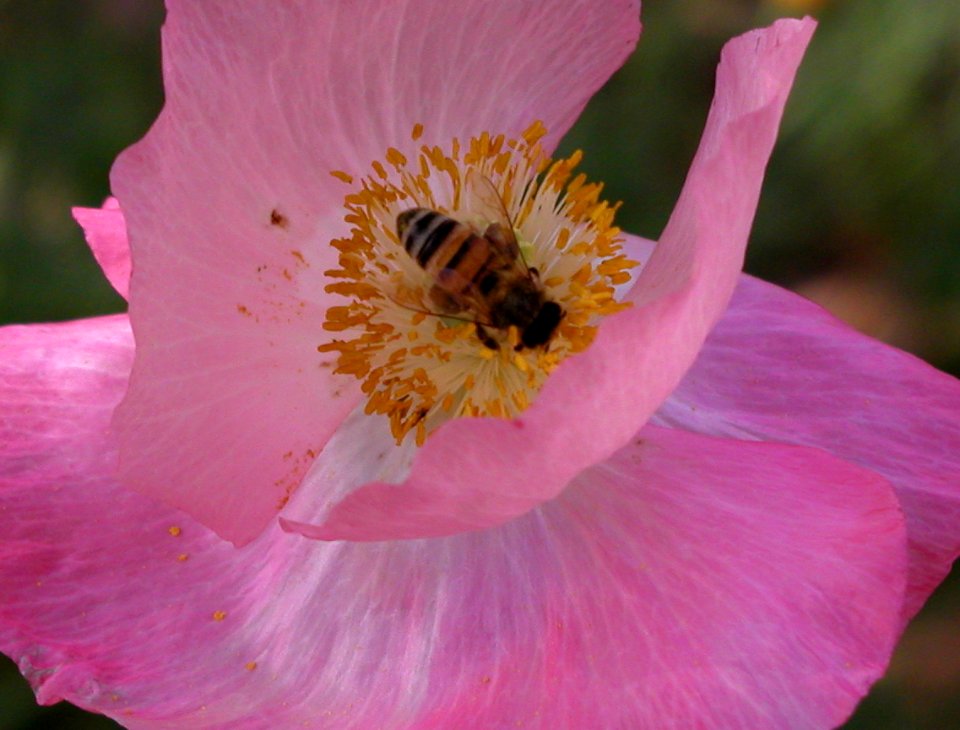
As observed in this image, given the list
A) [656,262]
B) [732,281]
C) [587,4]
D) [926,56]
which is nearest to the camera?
[732,281]

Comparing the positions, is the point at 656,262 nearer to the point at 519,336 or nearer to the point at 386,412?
the point at 519,336

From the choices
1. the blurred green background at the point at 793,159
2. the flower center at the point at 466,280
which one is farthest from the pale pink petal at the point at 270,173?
the blurred green background at the point at 793,159

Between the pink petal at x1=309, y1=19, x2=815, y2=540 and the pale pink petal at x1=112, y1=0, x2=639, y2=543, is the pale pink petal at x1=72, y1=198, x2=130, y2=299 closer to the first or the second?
the pale pink petal at x1=112, y1=0, x2=639, y2=543

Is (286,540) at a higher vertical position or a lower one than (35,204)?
higher

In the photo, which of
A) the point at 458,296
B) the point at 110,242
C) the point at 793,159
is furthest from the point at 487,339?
the point at 793,159

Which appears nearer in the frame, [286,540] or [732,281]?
[732,281]

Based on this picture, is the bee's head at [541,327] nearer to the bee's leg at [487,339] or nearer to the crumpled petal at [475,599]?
the bee's leg at [487,339]

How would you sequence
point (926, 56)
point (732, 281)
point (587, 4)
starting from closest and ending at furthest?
1. point (732, 281)
2. point (587, 4)
3. point (926, 56)

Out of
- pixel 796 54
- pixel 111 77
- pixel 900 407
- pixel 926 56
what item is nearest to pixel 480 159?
pixel 796 54
